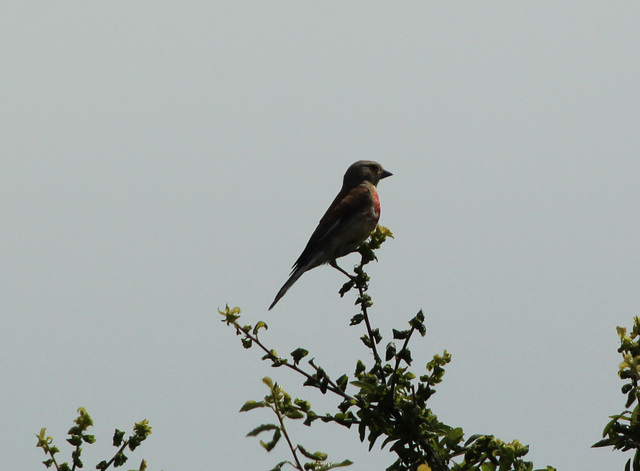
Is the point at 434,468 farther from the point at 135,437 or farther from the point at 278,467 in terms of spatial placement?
the point at 135,437

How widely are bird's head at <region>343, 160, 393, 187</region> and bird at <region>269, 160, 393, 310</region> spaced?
1.55 ft

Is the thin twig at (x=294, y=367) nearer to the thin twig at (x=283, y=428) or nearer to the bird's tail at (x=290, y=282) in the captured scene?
the thin twig at (x=283, y=428)

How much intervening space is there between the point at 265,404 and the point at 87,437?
44.3 inches

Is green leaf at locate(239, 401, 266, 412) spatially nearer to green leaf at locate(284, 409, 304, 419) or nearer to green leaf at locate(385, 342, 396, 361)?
green leaf at locate(284, 409, 304, 419)

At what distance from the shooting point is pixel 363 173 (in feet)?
26.9

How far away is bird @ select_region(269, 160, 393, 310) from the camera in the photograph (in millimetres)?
6891

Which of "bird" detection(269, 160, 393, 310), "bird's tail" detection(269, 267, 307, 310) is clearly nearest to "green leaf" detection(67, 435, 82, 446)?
"bird's tail" detection(269, 267, 307, 310)

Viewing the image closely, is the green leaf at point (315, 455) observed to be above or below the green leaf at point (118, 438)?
below

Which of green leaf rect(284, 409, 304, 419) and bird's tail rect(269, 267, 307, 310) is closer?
green leaf rect(284, 409, 304, 419)

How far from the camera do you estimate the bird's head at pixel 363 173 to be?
817 centimetres

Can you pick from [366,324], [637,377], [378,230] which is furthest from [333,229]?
[637,377]

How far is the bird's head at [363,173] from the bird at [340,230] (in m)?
0.47

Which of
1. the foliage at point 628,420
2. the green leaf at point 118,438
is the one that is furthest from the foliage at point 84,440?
the foliage at point 628,420

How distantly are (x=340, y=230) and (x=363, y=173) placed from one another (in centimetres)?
139
